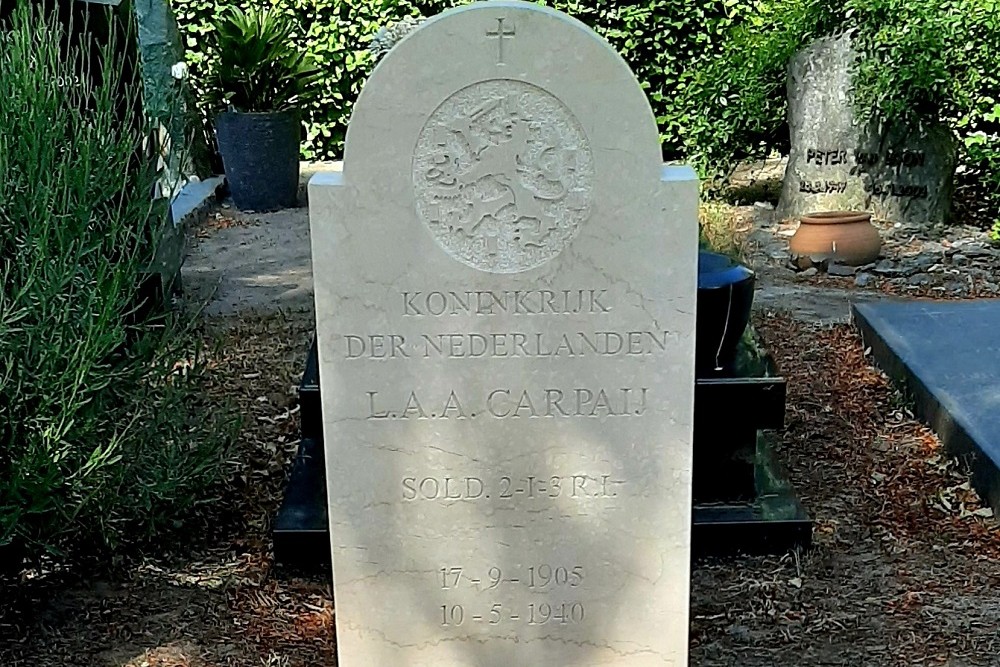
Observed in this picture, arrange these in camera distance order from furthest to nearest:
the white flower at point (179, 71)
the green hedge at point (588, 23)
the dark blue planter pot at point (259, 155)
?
the green hedge at point (588, 23) → the white flower at point (179, 71) → the dark blue planter pot at point (259, 155)

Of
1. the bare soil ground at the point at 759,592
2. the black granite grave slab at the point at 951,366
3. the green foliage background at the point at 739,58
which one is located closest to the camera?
the bare soil ground at the point at 759,592

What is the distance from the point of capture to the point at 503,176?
252cm

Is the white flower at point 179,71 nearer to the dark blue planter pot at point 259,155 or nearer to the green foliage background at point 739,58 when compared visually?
the dark blue planter pot at point 259,155

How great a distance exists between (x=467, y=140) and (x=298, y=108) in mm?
7868

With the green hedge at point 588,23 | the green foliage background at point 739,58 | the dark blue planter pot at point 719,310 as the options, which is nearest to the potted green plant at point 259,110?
the green hedge at point 588,23

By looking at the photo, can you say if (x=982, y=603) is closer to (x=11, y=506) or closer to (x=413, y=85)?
(x=413, y=85)

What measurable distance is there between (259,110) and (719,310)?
681 cm

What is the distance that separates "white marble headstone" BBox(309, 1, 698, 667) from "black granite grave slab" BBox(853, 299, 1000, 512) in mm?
1888

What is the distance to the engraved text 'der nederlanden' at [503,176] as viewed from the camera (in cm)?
247

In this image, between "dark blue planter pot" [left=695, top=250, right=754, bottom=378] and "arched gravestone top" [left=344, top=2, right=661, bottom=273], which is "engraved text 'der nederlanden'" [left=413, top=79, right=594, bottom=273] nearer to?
"arched gravestone top" [left=344, top=2, right=661, bottom=273]

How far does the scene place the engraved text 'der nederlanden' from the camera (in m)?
2.47

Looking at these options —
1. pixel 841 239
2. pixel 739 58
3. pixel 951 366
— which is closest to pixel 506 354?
pixel 951 366

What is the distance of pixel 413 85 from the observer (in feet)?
8.02

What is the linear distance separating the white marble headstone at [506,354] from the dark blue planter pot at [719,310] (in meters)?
1.21
